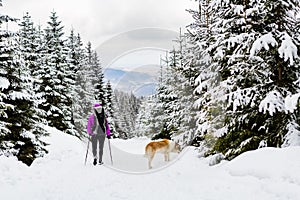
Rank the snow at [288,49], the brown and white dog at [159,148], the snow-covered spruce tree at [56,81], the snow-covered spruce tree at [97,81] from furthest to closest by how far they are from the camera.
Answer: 1. the snow-covered spruce tree at [97,81]
2. the snow-covered spruce tree at [56,81]
3. the brown and white dog at [159,148]
4. the snow at [288,49]

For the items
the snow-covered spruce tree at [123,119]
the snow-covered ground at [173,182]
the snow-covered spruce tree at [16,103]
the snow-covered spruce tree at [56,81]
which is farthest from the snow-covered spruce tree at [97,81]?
the snow-covered ground at [173,182]

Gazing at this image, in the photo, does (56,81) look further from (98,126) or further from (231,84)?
(231,84)

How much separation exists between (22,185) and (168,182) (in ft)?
11.8

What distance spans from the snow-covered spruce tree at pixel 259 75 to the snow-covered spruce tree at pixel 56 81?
53.8 feet

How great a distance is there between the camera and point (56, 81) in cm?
2356

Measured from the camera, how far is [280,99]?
7.59 metres

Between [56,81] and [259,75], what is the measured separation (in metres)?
18.4

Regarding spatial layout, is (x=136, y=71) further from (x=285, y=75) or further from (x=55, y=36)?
(x=55, y=36)

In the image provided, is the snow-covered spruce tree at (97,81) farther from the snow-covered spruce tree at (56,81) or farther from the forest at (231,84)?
the forest at (231,84)

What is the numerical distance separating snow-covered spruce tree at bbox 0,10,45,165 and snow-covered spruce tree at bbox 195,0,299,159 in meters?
6.98

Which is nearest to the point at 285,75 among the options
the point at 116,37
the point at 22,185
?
the point at 116,37

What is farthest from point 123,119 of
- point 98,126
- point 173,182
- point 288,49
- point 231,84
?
point 288,49

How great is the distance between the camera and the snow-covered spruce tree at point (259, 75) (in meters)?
7.71

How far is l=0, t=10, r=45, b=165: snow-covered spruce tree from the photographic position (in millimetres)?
10391
